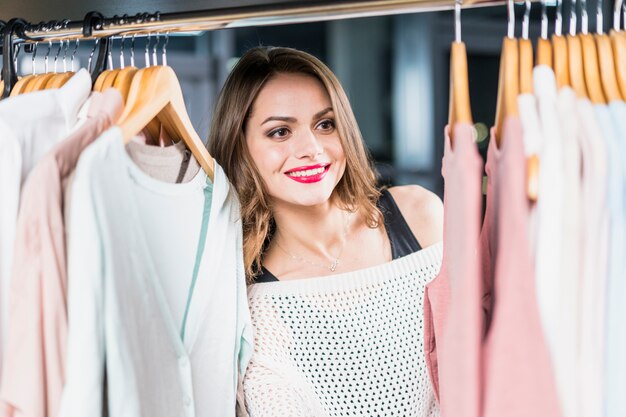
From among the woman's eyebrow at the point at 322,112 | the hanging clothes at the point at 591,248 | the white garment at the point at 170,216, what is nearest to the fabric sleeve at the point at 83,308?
the white garment at the point at 170,216

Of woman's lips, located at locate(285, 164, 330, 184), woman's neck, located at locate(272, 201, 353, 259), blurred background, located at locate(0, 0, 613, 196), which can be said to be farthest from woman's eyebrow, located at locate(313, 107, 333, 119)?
blurred background, located at locate(0, 0, 613, 196)

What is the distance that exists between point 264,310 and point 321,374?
19 centimetres

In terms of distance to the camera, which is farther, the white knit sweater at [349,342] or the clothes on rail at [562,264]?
the white knit sweater at [349,342]

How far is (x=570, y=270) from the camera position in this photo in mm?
845

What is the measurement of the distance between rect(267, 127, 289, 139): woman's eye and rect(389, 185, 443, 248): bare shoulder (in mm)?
387

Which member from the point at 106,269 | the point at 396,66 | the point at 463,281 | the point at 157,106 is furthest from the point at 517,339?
the point at 396,66

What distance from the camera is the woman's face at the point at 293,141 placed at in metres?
1.60

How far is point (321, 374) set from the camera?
1615 mm

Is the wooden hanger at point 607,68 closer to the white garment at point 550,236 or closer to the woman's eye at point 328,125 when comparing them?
the white garment at point 550,236

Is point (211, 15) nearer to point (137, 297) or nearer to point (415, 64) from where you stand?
point (137, 297)

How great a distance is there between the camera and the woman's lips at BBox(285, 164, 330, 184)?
161cm

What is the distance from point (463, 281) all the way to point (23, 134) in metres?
0.61

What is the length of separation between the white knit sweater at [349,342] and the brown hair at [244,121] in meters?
0.11

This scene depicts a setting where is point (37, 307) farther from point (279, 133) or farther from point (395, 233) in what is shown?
point (395, 233)
